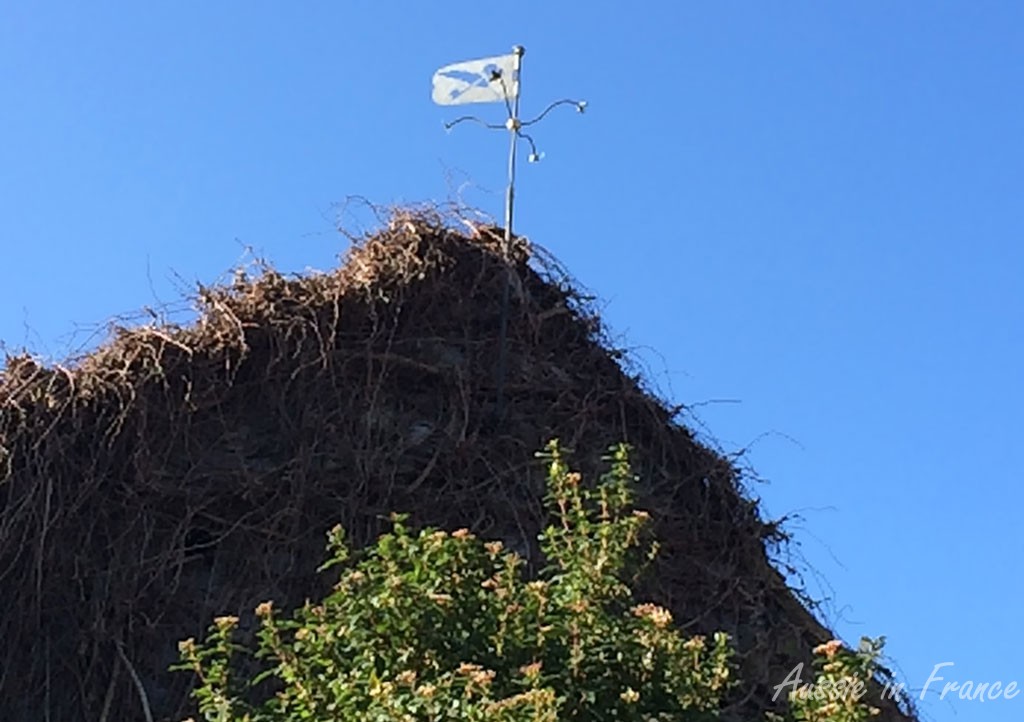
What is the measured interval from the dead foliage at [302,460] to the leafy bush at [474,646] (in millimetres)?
1910

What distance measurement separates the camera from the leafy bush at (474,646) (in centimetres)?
409

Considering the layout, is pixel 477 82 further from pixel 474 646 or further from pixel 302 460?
pixel 474 646

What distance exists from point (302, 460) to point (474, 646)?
2829 millimetres

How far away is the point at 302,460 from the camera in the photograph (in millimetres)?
6887

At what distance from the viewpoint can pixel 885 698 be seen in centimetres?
697

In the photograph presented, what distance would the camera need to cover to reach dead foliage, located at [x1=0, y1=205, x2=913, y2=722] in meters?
6.30

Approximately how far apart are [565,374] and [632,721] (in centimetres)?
378

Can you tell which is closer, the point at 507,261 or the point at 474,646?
the point at 474,646

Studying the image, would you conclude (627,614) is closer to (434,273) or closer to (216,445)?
(216,445)

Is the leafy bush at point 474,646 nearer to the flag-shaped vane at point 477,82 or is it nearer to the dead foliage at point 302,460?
the dead foliage at point 302,460

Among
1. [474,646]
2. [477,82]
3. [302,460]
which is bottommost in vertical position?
[474,646]

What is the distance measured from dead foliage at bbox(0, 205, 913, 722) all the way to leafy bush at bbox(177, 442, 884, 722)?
1.91m

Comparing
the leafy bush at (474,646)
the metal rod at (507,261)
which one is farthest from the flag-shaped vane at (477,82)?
the leafy bush at (474,646)

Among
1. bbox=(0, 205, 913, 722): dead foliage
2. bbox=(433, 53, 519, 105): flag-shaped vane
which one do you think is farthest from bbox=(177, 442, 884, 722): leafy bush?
bbox=(433, 53, 519, 105): flag-shaped vane
